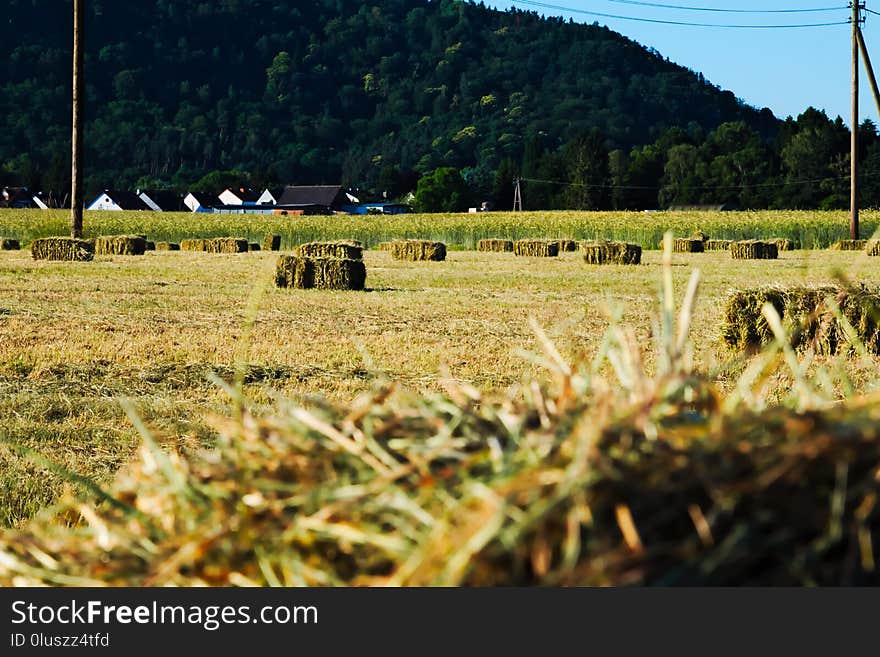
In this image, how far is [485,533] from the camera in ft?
4.88

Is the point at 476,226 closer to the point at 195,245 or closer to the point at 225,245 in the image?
the point at 195,245

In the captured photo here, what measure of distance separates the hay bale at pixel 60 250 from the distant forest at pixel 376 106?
267 ft

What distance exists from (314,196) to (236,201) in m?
16.4

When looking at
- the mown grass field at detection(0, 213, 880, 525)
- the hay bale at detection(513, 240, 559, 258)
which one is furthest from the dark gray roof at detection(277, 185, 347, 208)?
the mown grass field at detection(0, 213, 880, 525)

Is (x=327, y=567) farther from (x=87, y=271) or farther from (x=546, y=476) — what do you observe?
(x=87, y=271)

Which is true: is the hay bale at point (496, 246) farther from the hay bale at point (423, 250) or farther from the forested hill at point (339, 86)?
the forested hill at point (339, 86)

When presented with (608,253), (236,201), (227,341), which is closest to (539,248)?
(608,253)

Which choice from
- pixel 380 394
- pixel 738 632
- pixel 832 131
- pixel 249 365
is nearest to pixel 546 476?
pixel 738 632

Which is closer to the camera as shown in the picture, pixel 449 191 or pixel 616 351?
pixel 616 351

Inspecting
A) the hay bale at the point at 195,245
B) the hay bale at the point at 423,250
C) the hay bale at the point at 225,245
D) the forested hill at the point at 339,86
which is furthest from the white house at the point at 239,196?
the hay bale at the point at 423,250

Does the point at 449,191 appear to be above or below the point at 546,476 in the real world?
above

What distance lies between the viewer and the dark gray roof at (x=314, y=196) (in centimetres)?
12588

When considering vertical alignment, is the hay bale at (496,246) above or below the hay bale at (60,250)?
above

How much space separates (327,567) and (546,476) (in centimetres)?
38
